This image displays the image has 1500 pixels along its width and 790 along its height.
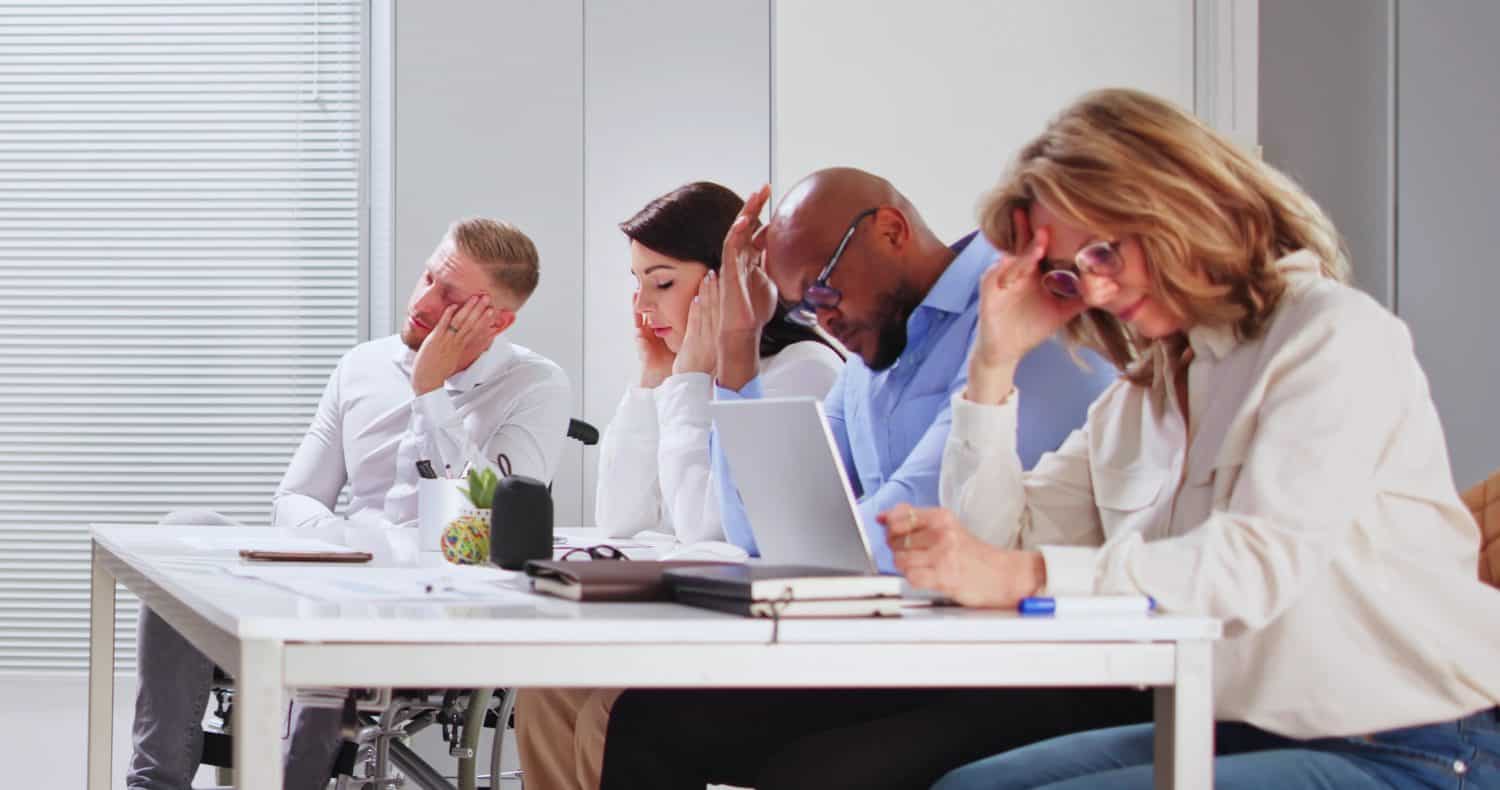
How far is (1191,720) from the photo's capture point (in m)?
1.29

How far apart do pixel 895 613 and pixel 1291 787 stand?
0.39 m

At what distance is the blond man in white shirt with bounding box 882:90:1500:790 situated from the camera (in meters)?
1.39

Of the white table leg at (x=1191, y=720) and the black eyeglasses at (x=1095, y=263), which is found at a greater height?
the black eyeglasses at (x=1095, y=263)

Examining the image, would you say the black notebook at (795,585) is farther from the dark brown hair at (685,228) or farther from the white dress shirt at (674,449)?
the dark brown hair at (685,228)

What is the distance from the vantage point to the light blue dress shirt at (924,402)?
2.11 metres

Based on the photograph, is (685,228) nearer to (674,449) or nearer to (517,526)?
(674,449)

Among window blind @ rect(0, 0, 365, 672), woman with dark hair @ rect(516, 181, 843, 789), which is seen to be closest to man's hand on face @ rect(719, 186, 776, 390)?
woman with dark hair @ rect(516, 181, 843, 789)

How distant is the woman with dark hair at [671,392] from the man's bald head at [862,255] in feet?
1.42

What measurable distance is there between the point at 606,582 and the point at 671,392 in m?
1.31

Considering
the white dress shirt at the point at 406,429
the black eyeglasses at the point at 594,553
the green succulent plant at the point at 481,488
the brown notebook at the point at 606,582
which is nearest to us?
the brown notebook at the point at 606,582

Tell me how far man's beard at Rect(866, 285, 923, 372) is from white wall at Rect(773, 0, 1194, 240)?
226 cm

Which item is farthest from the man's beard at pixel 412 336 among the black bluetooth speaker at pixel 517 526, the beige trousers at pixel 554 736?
the black bluetooth speaker at pixel 517 526

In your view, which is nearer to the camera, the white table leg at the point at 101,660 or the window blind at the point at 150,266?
the white table leg at the point at 101,660

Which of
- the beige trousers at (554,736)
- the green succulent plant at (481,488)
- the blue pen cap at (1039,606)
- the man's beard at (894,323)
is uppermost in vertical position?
the man's beard at (894,323)
